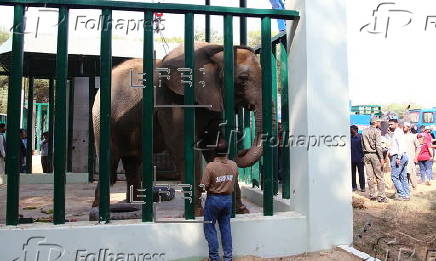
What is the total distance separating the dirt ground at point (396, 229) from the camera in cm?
533

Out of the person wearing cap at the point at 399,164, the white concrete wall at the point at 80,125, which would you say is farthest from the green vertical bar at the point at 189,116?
the white concrete wall at the point at 80,125

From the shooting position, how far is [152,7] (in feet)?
14.9

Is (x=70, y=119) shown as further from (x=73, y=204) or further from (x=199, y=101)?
(x=199, y=101)

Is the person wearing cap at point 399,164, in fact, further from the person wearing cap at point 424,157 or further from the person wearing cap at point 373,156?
the person wearing cap at point 424,157

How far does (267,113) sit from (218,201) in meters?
1.30

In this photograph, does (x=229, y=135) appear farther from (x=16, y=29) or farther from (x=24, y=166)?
(x=24, y=166)

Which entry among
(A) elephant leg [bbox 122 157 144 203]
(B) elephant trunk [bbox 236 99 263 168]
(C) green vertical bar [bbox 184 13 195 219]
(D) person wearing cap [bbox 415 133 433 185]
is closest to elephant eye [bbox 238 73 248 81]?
(B) elephant trunk [bbox 236 99 263 168]

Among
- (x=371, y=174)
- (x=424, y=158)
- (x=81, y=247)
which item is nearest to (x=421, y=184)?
(x=424, y=158)

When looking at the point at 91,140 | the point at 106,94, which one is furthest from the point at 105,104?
the point at 91,140

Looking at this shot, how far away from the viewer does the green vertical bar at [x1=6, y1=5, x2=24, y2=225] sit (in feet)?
13.8

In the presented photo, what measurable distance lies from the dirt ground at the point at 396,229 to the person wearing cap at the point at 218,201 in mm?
1949

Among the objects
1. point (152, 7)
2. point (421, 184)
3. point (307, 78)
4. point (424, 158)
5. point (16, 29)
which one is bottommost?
point (421, 184)

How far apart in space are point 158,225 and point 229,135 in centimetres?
126

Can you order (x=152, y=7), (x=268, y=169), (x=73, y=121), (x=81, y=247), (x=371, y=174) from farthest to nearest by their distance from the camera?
1. (x=73, y=121)
2. (x=371, y=174)
3. (x=268, y=169)
4. (x=152, y=7)
5. (x=81, y=247)
